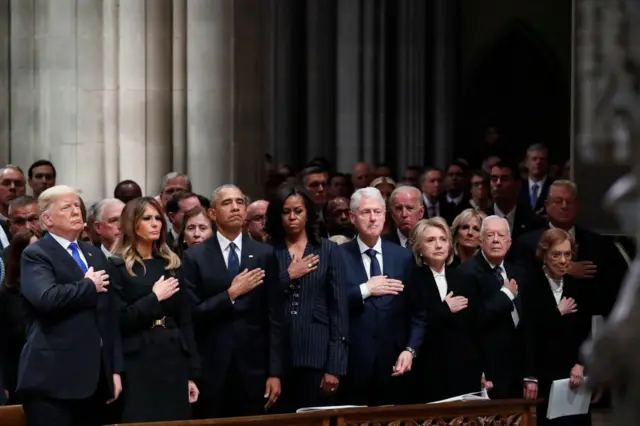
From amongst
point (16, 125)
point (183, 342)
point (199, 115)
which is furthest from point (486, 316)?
point (16, 125)

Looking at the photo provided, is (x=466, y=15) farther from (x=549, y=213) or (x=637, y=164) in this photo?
(x=637, y=164)

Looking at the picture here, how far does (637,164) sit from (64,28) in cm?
1083

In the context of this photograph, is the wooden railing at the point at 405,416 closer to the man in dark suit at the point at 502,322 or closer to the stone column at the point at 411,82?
the man in dark suit at the point at 502,322

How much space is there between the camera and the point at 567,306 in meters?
8.33

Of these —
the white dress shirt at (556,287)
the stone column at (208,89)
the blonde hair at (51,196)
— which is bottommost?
the white dress shirt at (556,287)

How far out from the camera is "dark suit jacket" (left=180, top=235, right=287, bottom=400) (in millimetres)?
→ 7895

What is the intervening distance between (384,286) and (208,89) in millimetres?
3894

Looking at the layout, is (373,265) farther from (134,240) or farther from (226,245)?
(134,240)

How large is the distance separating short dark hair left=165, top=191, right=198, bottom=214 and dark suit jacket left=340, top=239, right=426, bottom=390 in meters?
1.49

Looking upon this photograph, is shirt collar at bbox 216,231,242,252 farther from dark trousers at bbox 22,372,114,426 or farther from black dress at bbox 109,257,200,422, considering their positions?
dark trousers at bbox 22,372,114,426

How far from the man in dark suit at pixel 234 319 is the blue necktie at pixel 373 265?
0.57 meters

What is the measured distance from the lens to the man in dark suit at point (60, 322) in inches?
275

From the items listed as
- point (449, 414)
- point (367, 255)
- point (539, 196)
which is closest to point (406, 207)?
point (367, 255)

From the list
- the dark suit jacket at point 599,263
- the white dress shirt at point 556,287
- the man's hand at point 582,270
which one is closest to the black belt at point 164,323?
the dark suit jacket at point 599,263
